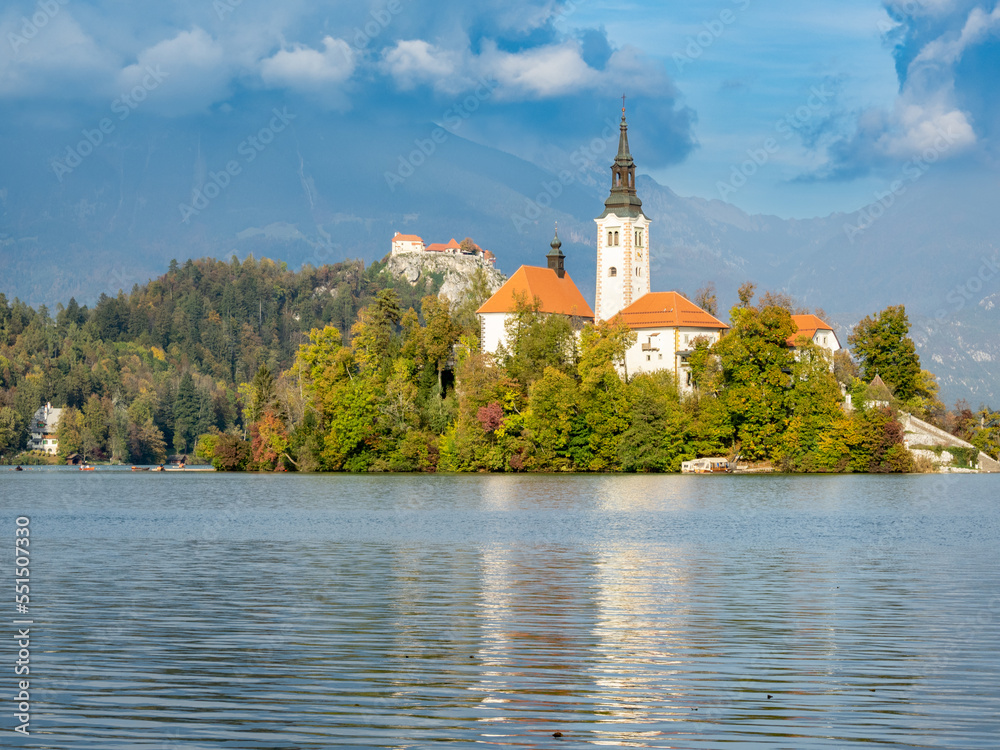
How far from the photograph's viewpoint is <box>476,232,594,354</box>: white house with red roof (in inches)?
4082

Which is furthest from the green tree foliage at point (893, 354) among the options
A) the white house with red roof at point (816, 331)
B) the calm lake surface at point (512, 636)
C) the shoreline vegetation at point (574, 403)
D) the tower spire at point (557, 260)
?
the calm lake surface at point (512, 636)

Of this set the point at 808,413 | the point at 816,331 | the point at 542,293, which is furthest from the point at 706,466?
the point at 542,293

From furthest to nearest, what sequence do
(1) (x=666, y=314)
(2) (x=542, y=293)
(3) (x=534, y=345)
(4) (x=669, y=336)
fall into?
(2) (x=542, y=293) → (1) (x=666, y=314) → (4) (x=669, y=336) → (3) (x=534, y=345)

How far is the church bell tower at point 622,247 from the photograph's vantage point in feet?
371

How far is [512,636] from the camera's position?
18.6 m

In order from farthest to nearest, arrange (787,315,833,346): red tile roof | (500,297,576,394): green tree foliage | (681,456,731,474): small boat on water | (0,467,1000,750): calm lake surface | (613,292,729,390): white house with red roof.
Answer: (787,315,833,346): red tile roof
(613,292,729,390): white house with red roof
(500,297,576,394): green tree foliage
(681,456,731,474): small boat on water
(0,467,1000,750): calm lake surface

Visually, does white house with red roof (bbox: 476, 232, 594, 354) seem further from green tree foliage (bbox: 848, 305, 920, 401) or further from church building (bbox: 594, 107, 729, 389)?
green tree foliage (bbox: 848, 305, 920, 401)

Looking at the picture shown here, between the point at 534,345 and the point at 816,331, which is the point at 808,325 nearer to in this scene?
the point at 816,331

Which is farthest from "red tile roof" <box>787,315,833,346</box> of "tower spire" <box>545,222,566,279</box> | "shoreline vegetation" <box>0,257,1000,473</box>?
"tower spire" <box>545,222,566,279</box>

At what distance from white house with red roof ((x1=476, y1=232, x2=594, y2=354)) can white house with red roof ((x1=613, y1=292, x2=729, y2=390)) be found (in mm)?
7787

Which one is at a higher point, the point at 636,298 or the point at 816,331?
the point at 636,298

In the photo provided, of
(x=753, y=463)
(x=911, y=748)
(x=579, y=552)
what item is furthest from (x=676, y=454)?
(x=911, y=748)

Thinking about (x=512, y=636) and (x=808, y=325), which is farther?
(x=808, y=325)

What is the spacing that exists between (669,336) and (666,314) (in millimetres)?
2158
